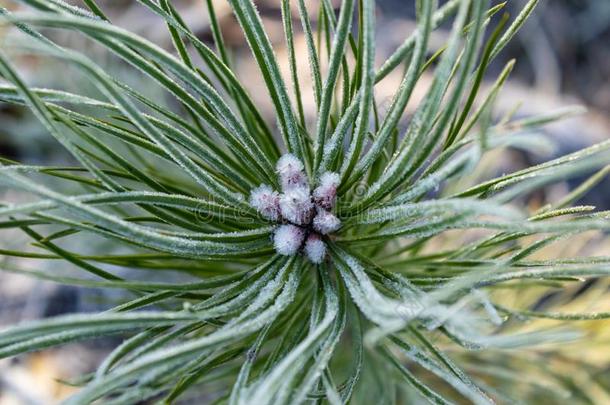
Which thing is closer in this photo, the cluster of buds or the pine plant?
the pine plant

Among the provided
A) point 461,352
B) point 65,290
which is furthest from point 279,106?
point 65,290

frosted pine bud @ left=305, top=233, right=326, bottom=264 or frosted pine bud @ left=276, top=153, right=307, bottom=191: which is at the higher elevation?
frosted pine bud @ left=276, top=153, right=307, bottom=191

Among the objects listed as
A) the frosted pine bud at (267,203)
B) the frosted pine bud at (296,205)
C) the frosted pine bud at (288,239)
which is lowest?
the frosted pine bud at (288,239)

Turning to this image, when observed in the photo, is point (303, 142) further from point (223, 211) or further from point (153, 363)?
point (153, 363)
